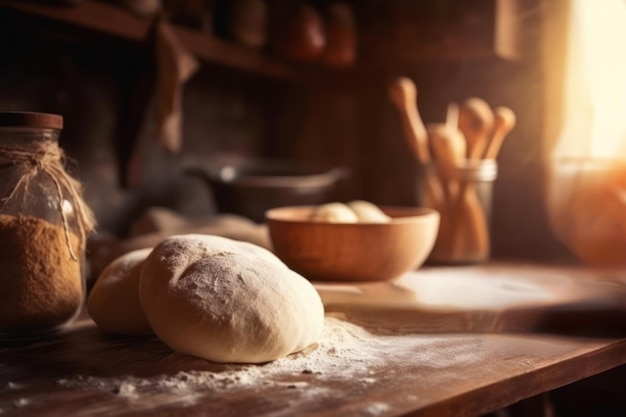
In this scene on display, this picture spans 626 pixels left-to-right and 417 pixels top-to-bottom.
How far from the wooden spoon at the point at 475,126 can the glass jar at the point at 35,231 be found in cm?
95

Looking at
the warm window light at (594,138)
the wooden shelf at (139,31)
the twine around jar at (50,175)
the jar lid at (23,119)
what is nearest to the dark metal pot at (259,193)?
the wooden shelf at (139,31)

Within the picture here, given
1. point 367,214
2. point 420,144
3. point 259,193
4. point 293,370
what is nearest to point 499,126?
point 420,144

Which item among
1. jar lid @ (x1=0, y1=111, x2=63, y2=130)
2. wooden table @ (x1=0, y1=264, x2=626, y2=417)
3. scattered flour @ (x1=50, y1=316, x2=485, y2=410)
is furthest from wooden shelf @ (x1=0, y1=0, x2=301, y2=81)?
scattered flour @ (x1=50, y1=316, x2=485, y2=410)

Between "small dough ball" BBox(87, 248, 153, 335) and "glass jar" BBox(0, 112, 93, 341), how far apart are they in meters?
0.04

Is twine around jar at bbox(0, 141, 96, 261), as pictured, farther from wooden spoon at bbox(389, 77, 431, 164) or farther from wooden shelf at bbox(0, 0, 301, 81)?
wooden spoon at bbox(389, 77, 431, 164)

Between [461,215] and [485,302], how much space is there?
0.46m

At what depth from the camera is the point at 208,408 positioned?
0.59 meters

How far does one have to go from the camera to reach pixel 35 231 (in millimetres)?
813

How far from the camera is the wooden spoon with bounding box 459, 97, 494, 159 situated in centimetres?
149

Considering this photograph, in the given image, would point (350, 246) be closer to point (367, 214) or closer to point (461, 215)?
point (367, 214)

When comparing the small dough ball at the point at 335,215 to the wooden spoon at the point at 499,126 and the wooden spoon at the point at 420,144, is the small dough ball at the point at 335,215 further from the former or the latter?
the wooden spoon at the point at 499,126

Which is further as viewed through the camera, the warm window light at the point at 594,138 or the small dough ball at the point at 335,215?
the warm window light at the point at 594,138

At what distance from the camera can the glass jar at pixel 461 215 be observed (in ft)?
4.82

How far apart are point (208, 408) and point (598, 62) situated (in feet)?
4.59
